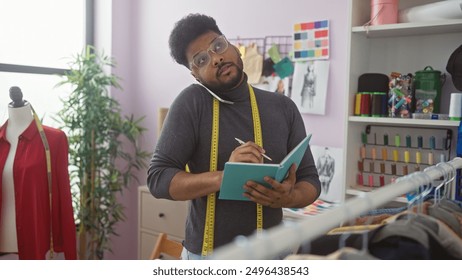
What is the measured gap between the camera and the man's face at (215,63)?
4.78 feet

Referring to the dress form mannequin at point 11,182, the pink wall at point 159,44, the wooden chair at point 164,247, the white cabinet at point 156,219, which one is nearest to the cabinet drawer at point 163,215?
the white cabinet at point 156,219

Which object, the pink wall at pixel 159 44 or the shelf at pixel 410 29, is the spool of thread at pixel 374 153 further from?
the shelf at pixel 410 29

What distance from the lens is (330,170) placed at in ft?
8.43

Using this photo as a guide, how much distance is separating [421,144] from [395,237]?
5.08 ft

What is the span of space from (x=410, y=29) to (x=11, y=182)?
188cm

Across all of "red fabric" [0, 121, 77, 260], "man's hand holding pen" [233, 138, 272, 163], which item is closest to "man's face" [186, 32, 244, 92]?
"man's hand holding pen" [233, 138, 272, 163]

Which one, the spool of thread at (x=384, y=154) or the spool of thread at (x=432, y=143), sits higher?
the spool of thread at (x=432, y=143)

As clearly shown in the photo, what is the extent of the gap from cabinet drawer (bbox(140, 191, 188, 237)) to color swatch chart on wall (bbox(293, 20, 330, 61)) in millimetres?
1089

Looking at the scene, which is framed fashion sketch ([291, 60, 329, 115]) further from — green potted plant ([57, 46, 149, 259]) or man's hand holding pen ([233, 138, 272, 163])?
man's hand holding pen ([233, 138, 272, 163])

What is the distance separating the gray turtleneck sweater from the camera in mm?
1417

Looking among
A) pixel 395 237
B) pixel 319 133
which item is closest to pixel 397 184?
pixel 395 237

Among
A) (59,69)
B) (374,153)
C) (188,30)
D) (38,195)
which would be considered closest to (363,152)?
(374,153)

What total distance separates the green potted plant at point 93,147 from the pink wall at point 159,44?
25 centimetres
